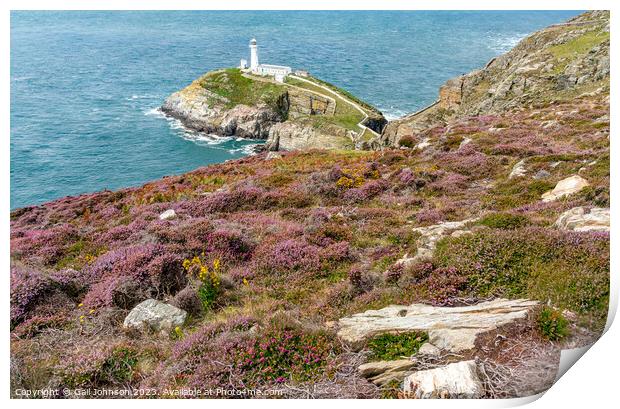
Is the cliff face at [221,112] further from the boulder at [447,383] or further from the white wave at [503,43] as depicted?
the white wave at [503,43]

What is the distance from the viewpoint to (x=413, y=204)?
16.2 m

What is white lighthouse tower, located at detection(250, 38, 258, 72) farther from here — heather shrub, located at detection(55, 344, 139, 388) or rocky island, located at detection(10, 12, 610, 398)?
heather shrub, located at detection(55, 344, 139, 388)

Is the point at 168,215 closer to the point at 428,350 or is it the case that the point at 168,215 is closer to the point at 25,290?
the point at 25,290

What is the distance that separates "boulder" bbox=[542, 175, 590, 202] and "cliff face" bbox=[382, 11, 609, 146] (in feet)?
77.6

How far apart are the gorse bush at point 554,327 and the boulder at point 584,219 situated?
3.54 m

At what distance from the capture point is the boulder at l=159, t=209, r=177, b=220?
1595 centimetres

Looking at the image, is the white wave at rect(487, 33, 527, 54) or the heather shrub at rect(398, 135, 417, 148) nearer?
the heather shrub at rect(398, 135, 417, 148)

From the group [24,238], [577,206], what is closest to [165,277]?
[24,238]

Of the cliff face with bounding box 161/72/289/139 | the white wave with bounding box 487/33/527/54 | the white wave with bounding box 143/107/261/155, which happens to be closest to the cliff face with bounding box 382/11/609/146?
the white wave with bounding box 143/107/261/155

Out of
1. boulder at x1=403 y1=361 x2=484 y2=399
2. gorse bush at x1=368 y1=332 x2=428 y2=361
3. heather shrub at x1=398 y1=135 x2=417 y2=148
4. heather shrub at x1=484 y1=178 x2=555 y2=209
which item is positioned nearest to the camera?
boulder at x1=403 y1=361 x2=484 y2=399

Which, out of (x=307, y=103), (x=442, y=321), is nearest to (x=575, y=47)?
(x=442, y=321)

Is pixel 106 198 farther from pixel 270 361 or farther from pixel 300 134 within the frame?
pixel 300 134

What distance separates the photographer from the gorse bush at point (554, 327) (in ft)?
23.6

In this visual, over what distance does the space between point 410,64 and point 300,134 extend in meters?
78.7
